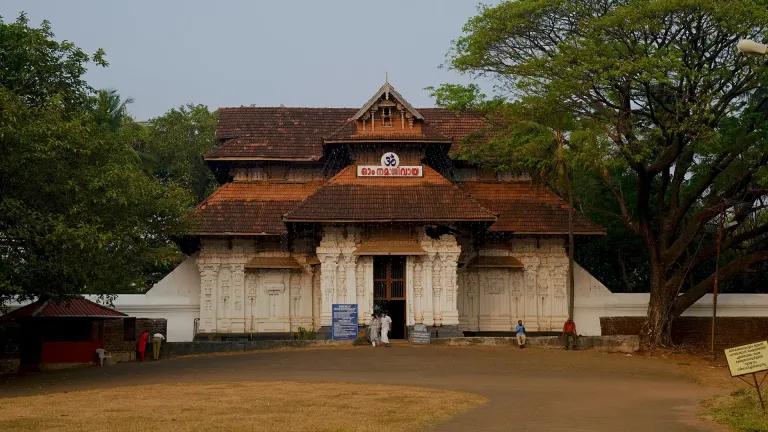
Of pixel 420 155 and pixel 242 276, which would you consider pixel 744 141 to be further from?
pixel 242 276

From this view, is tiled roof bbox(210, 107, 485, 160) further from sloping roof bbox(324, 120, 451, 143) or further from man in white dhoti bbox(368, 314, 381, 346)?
man in white dhoti bbox(368, 314, 381, 346)

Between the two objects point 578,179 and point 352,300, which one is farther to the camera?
point 578,179

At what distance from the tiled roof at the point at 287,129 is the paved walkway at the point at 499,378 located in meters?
11.2

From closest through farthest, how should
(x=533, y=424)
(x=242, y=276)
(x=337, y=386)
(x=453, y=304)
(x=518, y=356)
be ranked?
(x=533, y=424)
(x=337, y=386)
(x=518, y=356)
(x=453, y=304)
(x=242, y=276)

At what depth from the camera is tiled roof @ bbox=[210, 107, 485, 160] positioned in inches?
1682

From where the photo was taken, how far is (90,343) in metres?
33.5

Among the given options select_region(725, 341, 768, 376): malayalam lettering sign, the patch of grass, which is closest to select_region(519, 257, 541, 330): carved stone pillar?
the patch of grass

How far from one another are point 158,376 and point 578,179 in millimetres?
22536

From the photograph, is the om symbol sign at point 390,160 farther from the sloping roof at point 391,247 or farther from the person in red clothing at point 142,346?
the person in red clothing at point 142,346

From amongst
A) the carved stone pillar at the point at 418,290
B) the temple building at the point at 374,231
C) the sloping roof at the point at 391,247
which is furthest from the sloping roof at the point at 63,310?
the carved stone pillar at the point at 418,290

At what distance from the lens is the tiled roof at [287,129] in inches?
1682

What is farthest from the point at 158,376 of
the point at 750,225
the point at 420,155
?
the point at 750,225

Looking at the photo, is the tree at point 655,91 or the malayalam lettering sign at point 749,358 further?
the tree at point 655,91

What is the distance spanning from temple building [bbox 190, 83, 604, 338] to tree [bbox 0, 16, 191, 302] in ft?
26.1
